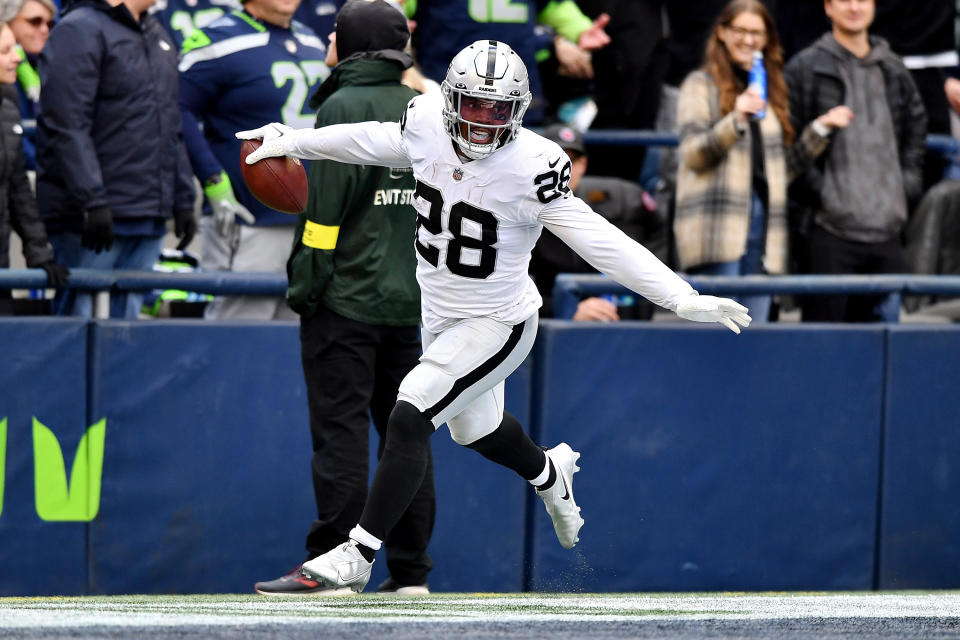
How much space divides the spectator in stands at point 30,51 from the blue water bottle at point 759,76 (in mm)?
3079

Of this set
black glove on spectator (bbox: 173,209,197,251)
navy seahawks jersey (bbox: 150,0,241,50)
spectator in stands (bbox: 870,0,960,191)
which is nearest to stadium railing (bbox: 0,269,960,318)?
black glove on spectator (bbox: 173,209,197,251)

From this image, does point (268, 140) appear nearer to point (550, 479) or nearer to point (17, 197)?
point (17, 197)

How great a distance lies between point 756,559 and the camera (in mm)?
6578

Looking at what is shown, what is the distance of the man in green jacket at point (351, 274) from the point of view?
17.7ft

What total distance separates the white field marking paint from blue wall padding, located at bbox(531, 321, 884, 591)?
2.57 feet

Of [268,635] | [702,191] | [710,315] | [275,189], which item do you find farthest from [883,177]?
[268,635]

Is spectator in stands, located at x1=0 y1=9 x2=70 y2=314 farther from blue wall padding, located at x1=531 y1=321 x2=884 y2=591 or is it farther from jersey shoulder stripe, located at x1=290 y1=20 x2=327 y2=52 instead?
blue wall padding, located at x1=531 y1=321 x2=884 y2=591

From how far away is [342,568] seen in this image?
15.7 ft

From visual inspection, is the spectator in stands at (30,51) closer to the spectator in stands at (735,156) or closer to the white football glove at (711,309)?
the spectator in stands at (735,156)

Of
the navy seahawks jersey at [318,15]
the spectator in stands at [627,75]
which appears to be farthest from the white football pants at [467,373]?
the spectator in stands at [627,75]

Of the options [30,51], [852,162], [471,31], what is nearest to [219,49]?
[30,51]

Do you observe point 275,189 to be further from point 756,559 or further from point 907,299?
point 907,299

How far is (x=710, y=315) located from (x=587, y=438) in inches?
66.0

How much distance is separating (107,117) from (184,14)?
1.34m
